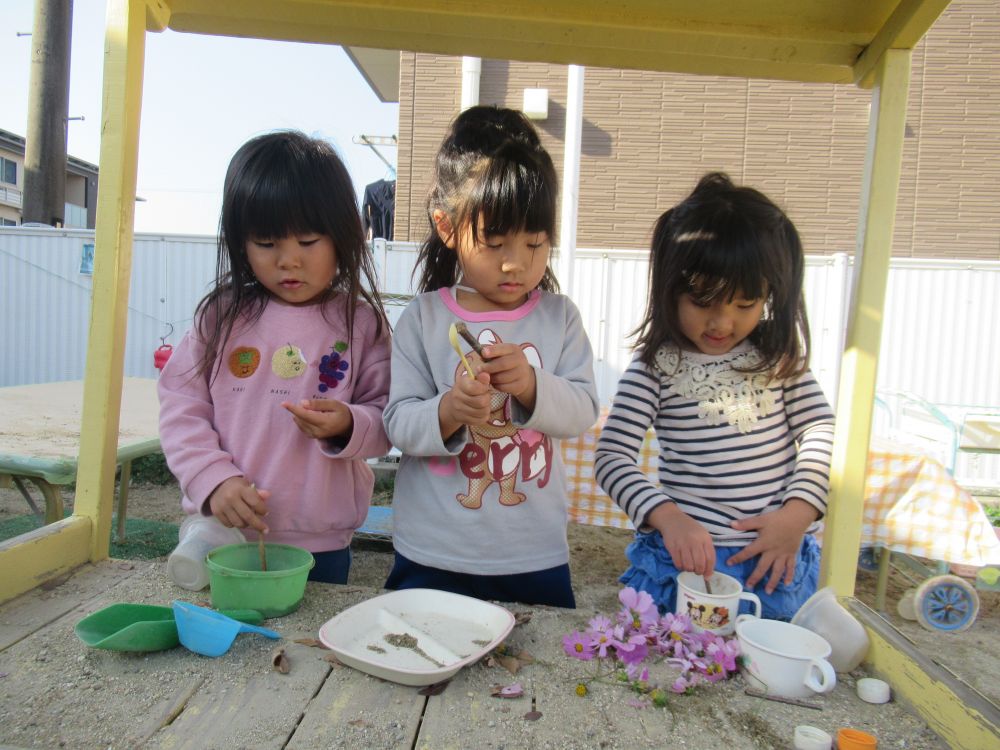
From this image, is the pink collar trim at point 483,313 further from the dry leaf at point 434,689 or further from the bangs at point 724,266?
the dry leaf at point 434,689

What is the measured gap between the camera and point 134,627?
0.98 m

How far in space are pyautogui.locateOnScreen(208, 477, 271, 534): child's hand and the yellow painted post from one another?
1036 mm

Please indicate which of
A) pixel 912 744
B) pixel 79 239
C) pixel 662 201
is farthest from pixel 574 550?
pixel 79 239

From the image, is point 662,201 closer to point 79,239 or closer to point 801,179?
point 801,179

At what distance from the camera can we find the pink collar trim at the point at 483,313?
1443 mm

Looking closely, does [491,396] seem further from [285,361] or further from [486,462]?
[285,361]

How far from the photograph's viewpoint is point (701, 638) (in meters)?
1.08

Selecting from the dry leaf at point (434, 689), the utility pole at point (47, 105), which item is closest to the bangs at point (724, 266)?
the dry leaf at point (434, 689)

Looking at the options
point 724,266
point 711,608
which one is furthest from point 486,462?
point 724,266

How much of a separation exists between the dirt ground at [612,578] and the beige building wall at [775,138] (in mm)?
5178

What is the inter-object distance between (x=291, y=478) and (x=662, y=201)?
832 cm

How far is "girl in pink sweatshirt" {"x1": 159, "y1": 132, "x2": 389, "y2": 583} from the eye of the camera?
1418 mm

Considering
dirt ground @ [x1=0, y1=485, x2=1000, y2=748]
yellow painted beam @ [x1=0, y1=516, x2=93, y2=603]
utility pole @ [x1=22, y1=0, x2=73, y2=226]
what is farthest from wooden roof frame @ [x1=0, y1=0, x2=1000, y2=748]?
utility pole @ [x1=22, y1=0, x2=73, y2=226]

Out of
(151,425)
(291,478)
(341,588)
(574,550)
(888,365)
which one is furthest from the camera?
(888,365)
